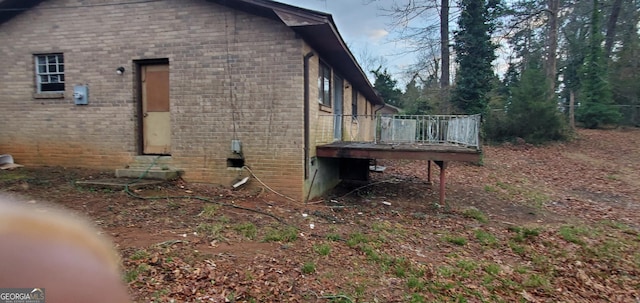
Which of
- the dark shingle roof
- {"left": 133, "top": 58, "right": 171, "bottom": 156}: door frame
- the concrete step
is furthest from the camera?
{"left": 133, "top": 58, "right": 171, "bottom": 156}: door frame

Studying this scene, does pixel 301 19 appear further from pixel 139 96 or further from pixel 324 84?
pixel 139 96

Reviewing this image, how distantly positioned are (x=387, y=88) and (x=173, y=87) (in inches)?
1209

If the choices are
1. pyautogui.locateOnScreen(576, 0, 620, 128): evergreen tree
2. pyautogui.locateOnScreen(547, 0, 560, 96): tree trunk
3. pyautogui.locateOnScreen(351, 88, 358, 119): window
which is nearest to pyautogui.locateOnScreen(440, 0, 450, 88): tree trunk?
pyautogui.locateOnScreen(351, 88, 358, 119): window

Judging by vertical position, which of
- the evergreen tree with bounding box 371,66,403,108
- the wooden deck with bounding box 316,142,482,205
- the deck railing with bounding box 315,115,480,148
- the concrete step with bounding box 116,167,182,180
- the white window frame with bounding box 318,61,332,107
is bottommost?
the concrete step with bounding box 116,167,182,180

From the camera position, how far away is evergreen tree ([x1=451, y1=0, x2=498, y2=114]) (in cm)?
1589

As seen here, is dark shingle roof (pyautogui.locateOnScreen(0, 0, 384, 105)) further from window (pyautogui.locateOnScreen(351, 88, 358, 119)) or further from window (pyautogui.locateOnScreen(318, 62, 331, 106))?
window (pyautogui.locateOnScreen(351, 88, 358, 119))

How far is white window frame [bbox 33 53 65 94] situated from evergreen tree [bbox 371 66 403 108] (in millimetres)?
30224

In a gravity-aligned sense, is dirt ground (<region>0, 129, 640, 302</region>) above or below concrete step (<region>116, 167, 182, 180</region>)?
below

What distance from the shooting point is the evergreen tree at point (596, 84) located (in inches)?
808

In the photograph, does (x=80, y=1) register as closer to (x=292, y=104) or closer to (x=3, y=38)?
(x=3, y=38)

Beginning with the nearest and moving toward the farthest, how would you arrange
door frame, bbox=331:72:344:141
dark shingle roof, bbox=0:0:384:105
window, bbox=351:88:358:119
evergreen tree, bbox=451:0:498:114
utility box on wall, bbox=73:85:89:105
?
dark shingle roof, bbox=0:0:384:105
utility box on wall, bbox=73:85:89:105
door frame, bbox=331:72:344:141
window, bbox=351:88:358:119
evergreen tree, bbox=451:0:498:114

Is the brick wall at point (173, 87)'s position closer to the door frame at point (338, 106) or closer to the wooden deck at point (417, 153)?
the wooden deck at point (417, 153)

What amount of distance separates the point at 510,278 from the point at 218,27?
22.5 feet

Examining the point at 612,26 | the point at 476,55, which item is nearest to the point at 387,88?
the point at 612,26
